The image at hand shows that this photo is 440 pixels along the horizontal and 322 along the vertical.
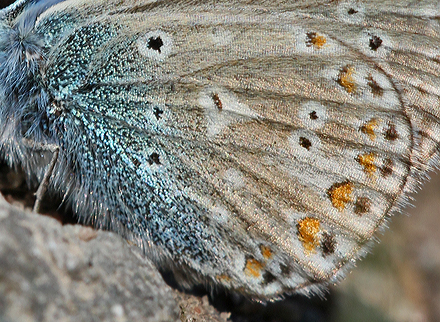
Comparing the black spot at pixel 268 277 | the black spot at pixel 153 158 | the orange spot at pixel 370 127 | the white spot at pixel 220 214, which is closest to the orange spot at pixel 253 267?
the black spot at pixel 268 277

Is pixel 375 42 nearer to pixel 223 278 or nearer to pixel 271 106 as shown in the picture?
pixel 271 106

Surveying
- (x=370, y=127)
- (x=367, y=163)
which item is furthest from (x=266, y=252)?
(x=370, y=127)

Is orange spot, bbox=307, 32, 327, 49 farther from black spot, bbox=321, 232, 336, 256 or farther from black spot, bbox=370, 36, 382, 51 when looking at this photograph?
black spot, bbox=321, 232, 336, 256

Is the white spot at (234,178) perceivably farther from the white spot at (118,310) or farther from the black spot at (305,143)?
the white spot at (118,310)

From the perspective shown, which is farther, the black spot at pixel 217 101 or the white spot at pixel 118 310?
the black spot at pixel 217 101

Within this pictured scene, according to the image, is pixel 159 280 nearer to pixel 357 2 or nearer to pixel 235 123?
pixel 235 123
